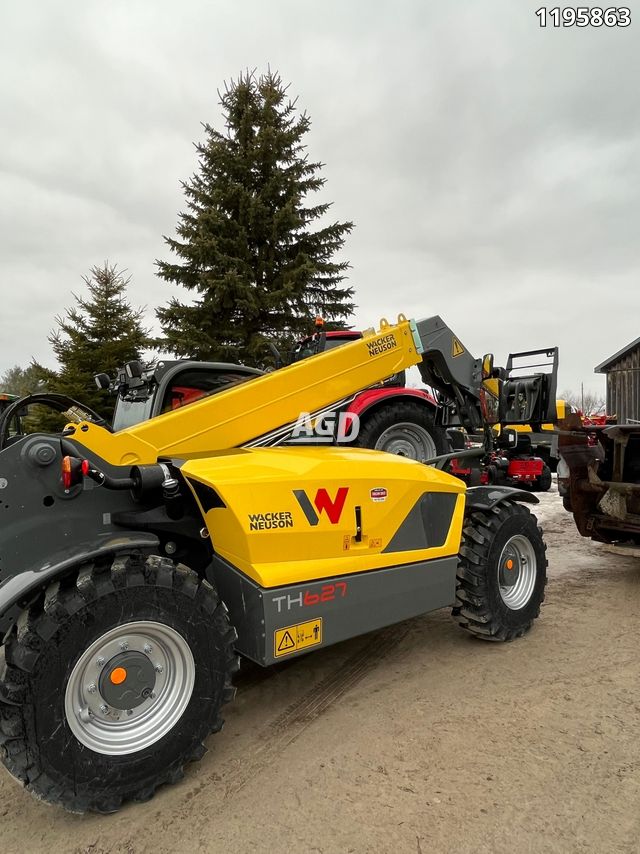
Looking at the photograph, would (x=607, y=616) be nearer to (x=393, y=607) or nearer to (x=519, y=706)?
(x=519, y=706)

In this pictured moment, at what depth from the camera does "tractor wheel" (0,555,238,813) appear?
2262mm

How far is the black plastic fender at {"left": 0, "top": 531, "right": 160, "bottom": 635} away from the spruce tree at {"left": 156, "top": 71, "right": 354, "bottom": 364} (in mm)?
11597

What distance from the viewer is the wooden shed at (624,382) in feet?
65.0

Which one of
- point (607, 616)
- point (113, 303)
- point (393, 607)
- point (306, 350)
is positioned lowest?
point (607, 616)

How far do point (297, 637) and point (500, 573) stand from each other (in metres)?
1.93

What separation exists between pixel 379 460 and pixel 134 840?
2.29 m

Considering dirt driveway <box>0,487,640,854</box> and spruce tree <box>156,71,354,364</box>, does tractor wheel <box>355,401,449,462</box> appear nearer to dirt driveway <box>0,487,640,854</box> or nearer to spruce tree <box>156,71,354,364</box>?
dirt driveway <box>0,487,640,854</box>

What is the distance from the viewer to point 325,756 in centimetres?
278

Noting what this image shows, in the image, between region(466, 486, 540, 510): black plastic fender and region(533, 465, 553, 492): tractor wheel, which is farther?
region(533, 465, 553, 492): tractor wheel

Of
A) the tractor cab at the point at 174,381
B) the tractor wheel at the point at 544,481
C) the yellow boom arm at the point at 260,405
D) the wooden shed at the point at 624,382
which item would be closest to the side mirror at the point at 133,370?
the tractor cab at the point at 174,381

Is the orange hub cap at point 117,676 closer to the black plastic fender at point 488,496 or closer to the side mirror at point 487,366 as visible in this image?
the black plastic fender at point 488,496

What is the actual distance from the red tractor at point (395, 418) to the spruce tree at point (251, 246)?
7.94 metres

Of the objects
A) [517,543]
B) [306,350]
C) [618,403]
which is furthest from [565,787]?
[618,403]

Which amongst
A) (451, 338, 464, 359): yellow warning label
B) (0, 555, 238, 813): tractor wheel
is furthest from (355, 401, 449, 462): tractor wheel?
(0, 555, 238, 813): tractor wheel
